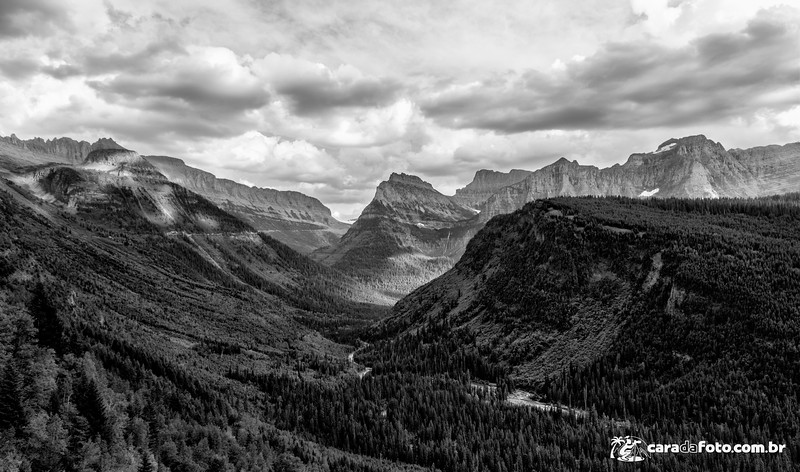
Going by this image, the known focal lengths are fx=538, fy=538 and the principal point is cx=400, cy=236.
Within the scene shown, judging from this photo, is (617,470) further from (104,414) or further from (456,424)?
(104,414)

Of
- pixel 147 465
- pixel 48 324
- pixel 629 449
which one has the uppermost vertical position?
pixel 48 324

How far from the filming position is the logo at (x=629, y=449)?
416 feet

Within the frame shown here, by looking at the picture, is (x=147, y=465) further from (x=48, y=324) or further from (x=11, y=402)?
(x=48, y=324)

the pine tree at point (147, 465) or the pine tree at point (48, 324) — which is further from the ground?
the pine tree at point (48, 324)

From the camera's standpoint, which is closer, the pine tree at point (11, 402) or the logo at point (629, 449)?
the pine tree at point (11, 402)

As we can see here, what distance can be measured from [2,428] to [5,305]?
44311mm

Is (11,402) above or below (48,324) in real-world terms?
below

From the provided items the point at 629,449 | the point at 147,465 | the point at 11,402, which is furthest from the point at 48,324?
the point at 629,449

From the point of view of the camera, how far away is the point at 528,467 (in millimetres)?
129000

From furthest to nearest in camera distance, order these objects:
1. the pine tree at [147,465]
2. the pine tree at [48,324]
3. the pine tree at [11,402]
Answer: the pine tree at [48,324], the pine tree at [147,465], the pine tree at [11,402]

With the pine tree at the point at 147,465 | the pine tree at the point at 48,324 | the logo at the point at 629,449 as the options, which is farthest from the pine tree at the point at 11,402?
the logo at the point at 629,449

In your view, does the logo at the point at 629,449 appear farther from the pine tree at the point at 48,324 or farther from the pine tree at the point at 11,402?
the pine tree at the point at 48,324

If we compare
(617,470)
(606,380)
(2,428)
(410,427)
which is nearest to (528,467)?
(617,470)

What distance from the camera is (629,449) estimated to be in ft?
429
